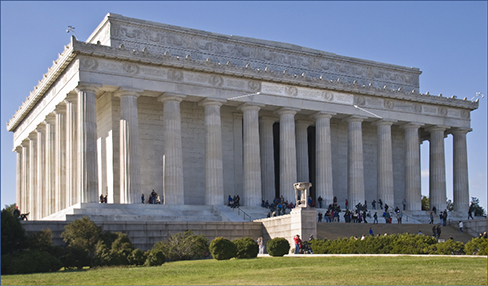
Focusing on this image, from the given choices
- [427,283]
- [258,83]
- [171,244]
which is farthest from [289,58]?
[427,283]

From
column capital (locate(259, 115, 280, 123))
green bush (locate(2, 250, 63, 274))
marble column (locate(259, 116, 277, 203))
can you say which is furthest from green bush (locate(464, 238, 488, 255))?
column capital (locate(259, 115, 280, 123))

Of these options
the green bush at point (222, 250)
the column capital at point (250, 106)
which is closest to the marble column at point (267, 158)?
the column capital at point (250, 106)

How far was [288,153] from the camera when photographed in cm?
6138

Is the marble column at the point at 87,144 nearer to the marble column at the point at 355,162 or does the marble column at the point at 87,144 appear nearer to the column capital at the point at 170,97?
the column capital at the point at 170,97

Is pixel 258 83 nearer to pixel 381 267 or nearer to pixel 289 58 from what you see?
pixel 289 58

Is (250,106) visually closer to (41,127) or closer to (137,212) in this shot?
(137,212)

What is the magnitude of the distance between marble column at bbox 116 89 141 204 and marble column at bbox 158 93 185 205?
2492 mm

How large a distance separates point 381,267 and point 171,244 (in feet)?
48.7

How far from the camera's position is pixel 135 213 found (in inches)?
2014

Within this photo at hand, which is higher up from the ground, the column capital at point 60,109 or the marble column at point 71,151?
the column capital at point 60,109

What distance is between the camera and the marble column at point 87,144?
51.6 m

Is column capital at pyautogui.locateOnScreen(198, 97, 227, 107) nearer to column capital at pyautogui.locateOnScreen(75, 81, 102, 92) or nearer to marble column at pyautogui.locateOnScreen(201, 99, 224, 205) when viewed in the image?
marble column at pyautogui.locateOnScreen(201, 99, 224, 205)

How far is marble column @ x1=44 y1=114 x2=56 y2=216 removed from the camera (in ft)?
199

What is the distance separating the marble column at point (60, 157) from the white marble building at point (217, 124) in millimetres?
96
